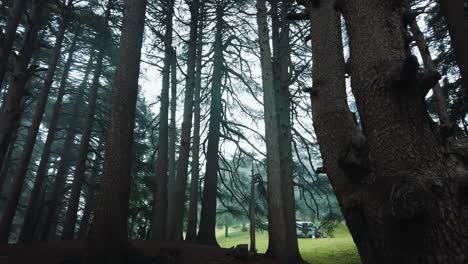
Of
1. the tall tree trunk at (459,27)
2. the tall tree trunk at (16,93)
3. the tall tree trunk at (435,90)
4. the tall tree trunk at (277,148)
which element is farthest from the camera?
the tall tree trunk at (277,148)

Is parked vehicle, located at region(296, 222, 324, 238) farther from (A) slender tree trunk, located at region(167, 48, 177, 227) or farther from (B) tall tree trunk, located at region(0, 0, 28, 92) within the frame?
(B) tall tree trunk, located at region(0, 0, 28, 92)

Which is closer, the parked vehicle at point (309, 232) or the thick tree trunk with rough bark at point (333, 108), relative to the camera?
the thick tree trunk with rough bark at point (333, 108)

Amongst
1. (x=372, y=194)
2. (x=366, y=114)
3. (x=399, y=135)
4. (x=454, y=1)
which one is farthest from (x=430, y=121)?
(x=454, y=1)

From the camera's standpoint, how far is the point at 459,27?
2.64 m

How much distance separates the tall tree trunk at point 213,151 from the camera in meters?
10.2

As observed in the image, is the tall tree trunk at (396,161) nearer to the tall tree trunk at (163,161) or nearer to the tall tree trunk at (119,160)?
the tall tree trunk at (119,160)

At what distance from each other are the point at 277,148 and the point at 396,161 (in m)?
5.63

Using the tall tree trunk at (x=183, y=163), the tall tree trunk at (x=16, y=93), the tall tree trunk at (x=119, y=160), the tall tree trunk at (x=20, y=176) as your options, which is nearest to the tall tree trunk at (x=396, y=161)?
the tall tree trunk at (x=119, y=160)

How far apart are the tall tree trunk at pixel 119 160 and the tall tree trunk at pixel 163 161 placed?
290 centimetres

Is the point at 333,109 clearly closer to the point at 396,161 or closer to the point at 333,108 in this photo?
the point at 333,108

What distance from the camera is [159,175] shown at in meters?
9.86

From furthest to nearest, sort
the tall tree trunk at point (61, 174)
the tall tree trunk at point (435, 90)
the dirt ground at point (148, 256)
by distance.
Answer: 1. the tall tree trunk at point (61, 174)
2. the tall tree trunk at point (435, 90)
3. the dirt ground at point (148, 256)

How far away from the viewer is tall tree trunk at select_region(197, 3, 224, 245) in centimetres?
1016

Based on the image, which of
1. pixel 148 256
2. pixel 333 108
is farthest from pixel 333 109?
pixel 148 256
